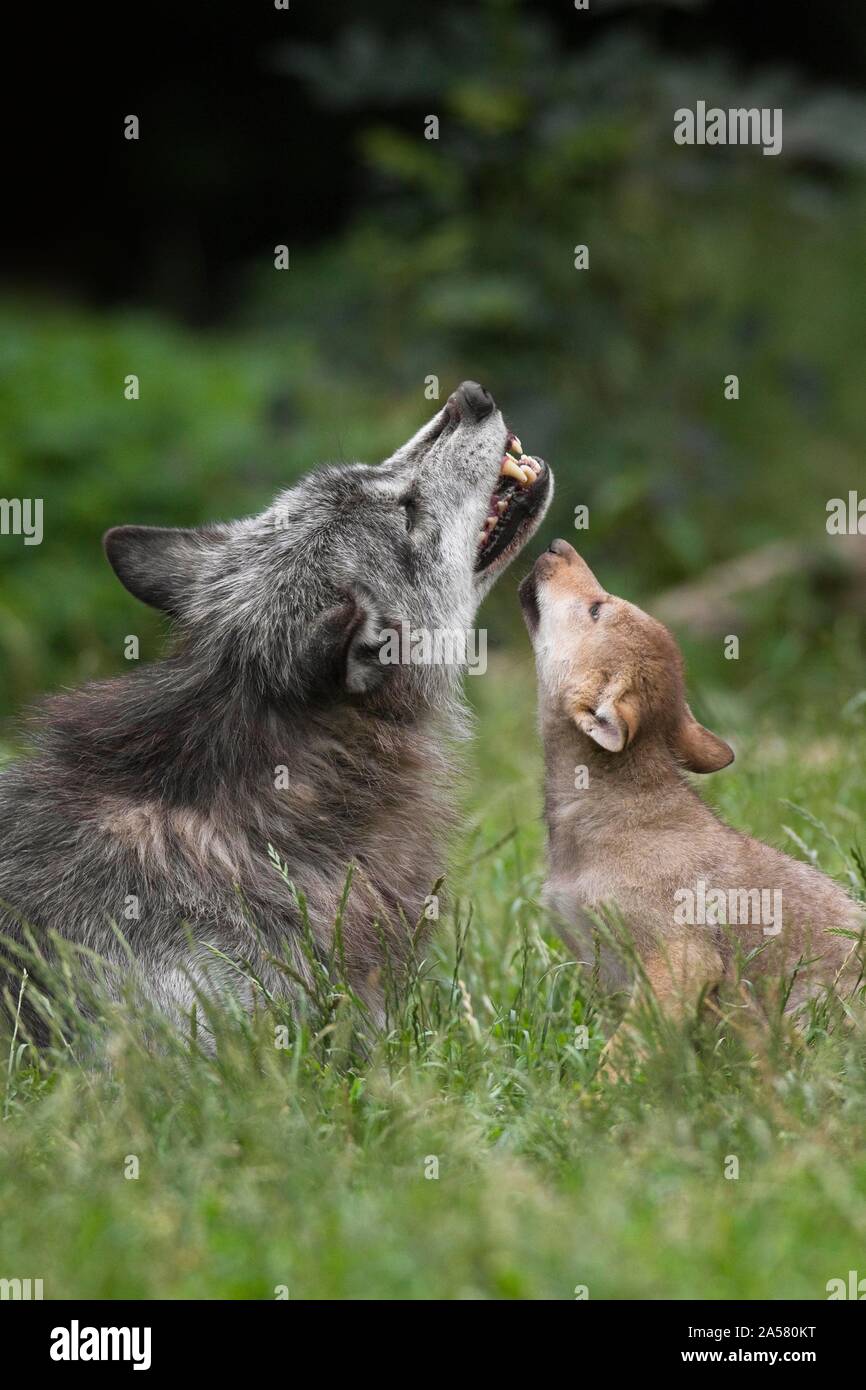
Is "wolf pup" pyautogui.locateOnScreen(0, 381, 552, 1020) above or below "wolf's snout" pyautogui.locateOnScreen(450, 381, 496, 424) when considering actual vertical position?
below

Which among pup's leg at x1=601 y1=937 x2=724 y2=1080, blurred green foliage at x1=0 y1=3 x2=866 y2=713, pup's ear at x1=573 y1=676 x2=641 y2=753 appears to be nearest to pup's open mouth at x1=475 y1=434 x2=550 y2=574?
pup's ear at x1=573 y1=676 x2=641 y2=753

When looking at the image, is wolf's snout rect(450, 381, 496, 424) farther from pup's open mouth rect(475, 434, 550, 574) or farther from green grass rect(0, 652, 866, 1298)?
green grass rect(0, 652, 866, 1298)

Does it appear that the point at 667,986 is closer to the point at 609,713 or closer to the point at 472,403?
the point at 609,713

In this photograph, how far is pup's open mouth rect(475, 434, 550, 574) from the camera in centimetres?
477

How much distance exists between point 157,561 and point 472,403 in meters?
1.05

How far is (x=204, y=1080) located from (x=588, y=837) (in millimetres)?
1385

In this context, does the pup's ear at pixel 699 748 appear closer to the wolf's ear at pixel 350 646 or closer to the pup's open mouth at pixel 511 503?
the pup's open mouth at pixel 511 503

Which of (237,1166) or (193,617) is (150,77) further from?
(237,1166)

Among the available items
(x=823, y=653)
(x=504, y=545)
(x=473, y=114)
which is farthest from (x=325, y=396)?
(x=504, y=545)

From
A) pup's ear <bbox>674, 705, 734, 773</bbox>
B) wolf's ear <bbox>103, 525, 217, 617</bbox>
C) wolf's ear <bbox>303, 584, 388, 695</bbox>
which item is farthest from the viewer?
wolf's ear <bbox>103, 525, 217, 617</bbox>

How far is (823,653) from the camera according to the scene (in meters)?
Answer: 8.32

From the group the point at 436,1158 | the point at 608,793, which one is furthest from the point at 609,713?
the point at 436,1158

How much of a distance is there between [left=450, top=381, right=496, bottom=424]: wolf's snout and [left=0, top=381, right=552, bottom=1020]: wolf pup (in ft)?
0.63

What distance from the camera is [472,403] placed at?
4.75 m
